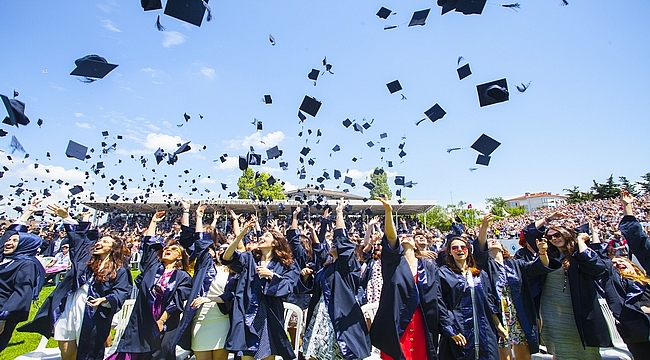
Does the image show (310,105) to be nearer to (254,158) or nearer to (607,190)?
(254,158)

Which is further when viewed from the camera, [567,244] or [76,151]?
[76,151]

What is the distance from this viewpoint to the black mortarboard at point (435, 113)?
6.00 meters

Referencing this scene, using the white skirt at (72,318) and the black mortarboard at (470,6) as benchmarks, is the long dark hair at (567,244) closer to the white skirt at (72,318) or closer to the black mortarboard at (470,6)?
the black mortarboard at (470,6)

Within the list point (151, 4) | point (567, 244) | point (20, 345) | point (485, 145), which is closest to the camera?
point (567, 244)

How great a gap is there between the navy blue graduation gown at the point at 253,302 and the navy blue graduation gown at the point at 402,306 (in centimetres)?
86

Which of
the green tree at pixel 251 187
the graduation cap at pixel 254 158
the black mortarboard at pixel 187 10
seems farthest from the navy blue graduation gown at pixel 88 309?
the green tree at pixel 251 187

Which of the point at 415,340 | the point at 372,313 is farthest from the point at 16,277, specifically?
the point at 415,340

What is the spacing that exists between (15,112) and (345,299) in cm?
447

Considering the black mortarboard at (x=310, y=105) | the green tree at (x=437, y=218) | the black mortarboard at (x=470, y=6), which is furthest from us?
the green tree at (x=437, y=218)

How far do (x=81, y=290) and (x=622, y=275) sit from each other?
5.14 metres

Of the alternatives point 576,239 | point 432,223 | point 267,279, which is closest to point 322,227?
point 267,279

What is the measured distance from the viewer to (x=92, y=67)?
402 cm

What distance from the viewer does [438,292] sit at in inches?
118

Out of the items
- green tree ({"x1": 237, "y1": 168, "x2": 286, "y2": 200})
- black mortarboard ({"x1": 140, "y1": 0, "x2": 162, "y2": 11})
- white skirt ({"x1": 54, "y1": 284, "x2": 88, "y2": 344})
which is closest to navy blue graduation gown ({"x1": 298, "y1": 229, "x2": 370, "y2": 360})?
white skirt ({"x1": 54, "y1": 284, "x2": 88, "y2": 344})
